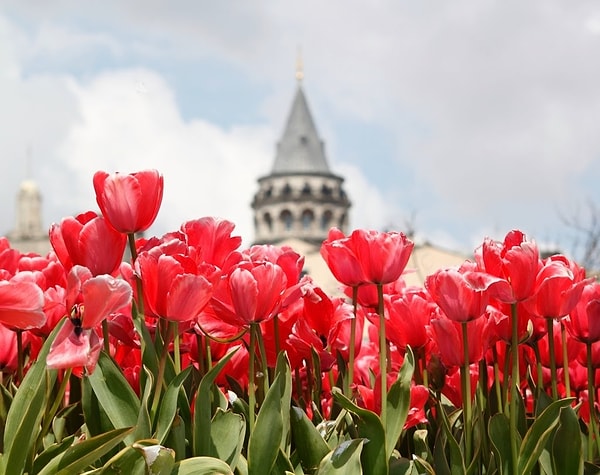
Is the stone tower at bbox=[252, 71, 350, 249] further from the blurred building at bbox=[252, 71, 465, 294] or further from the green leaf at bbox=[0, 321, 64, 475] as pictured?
the green leaf at bbox=[0, 321, 64, 475]

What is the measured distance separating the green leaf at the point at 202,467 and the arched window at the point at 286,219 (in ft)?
212

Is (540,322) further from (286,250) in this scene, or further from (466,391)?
(286,250)

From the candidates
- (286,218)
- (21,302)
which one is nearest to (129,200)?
(21,302)

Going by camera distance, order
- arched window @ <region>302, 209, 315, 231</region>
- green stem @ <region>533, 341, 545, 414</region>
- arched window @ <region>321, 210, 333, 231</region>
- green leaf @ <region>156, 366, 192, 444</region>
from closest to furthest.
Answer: green leaf @ <region>156, 366, 192, 444</region>, green stem @ <region>533, 341, 545, 414</region>, arched window @ <region>302, 209, 315, 231</region>, arched window @ <region>321, 210, 333, 231</region>

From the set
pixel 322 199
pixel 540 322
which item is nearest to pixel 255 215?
pixel 322 199

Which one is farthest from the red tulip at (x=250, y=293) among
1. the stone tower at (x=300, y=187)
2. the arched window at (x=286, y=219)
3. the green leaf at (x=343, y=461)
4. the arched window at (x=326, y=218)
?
the arched window at (x=326, y=218)

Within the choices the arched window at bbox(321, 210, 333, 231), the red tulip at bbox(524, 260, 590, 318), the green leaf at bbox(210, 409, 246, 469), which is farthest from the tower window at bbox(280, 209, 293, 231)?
the green leaf at bbox(210, 409, 246, 469)

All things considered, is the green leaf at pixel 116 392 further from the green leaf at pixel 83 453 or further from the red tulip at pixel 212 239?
the red tulip at pixel 212 239

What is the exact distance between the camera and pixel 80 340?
1111 millimetres

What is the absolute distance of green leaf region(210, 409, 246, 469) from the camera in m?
1.19

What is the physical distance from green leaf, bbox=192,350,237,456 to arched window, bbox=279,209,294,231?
6449 centimetres

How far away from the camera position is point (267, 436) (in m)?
1.17

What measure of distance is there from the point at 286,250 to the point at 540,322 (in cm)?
46

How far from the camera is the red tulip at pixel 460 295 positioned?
1.36m
